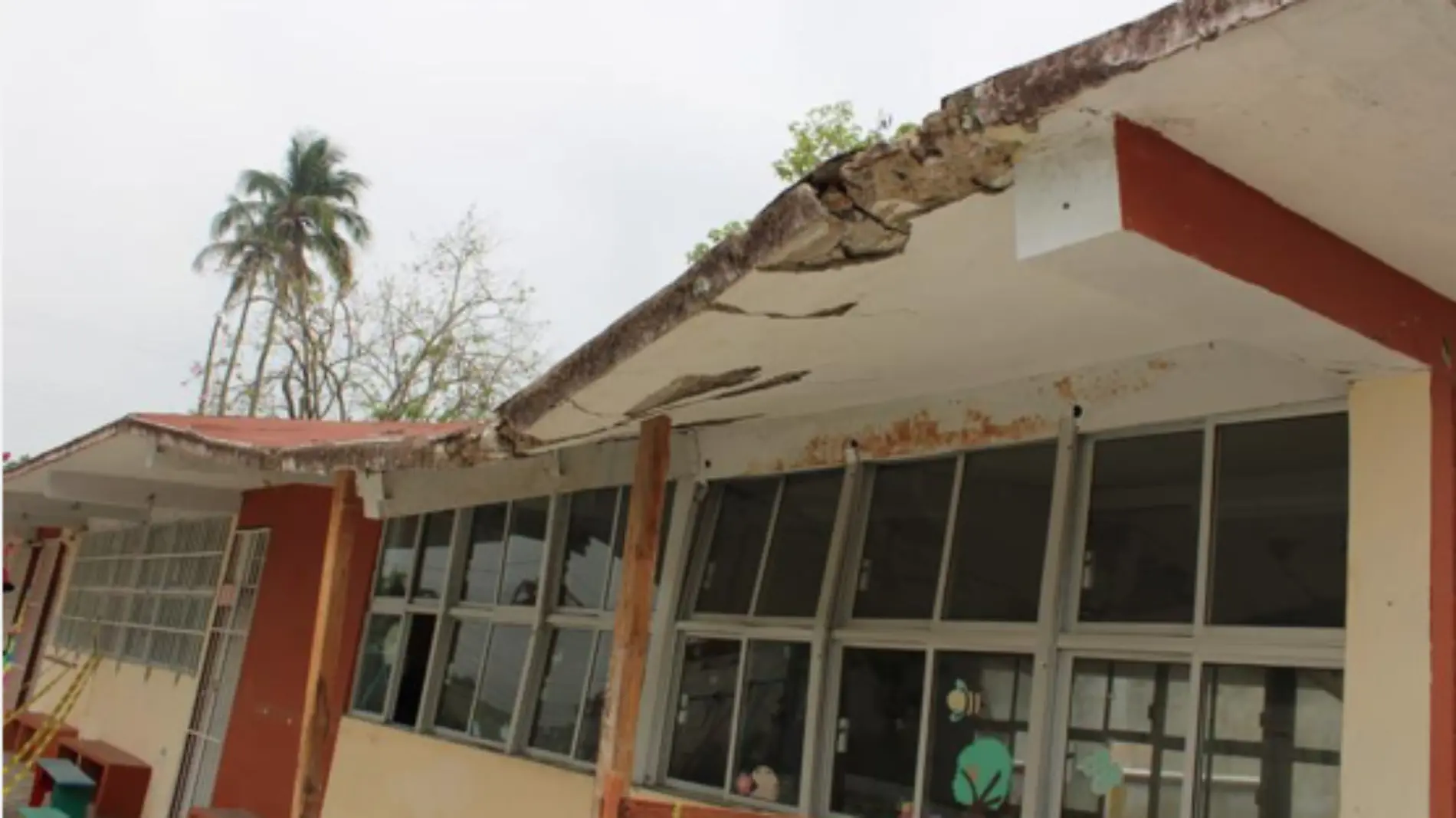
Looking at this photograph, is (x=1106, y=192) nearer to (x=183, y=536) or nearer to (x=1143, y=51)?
(x=1143, y=51)

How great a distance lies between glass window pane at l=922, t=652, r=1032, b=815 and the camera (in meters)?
4.05

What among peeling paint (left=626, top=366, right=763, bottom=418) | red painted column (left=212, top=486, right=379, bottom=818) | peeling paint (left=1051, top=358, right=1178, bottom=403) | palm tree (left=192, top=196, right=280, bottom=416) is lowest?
red painted column (left=212, top=486, right=379, bottom=818)

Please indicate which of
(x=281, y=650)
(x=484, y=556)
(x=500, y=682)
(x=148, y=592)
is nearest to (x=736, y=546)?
(x=500, y=682)

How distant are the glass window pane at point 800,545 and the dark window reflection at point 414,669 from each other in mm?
3002

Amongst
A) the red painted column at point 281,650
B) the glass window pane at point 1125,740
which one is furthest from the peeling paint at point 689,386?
the red painted column at point 281,650

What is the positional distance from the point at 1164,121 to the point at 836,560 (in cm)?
292

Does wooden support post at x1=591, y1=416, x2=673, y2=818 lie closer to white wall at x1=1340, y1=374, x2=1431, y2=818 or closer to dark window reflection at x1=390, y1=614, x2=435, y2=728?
white wall at x1=1340, y1=374, x2=1431, y2=818

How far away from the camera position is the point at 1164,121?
220cm

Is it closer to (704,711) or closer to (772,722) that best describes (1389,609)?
(772,722)

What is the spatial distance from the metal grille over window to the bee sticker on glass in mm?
8296

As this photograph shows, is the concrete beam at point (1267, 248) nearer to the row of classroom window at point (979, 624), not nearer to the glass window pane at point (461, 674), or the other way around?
the row of classroom window at point (979, 624)

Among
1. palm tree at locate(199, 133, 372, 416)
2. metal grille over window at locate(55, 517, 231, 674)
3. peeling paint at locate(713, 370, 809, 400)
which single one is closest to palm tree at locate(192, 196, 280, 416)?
palm tree at locate(199, 133, 372, 416)

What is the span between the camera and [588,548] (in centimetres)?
646

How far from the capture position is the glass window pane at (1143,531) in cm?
375
